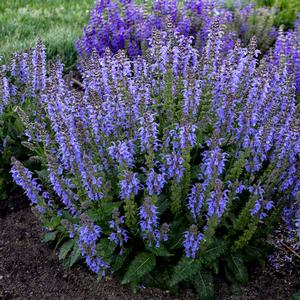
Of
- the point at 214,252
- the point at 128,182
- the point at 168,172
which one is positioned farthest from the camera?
the point at 214,252

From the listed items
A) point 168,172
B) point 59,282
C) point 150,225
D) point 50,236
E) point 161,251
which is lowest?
point 59,282

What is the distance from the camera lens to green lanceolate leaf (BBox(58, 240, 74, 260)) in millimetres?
3325

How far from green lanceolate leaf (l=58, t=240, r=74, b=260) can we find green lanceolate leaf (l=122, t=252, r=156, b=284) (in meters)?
0.52

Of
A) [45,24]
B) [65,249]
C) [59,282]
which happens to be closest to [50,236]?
[65,249]

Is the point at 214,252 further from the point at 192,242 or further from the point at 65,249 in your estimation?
the point at 65,249

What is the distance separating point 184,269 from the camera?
9.84 feet

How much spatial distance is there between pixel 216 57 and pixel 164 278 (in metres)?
1.77

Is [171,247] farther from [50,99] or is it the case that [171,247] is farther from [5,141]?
[5,141]

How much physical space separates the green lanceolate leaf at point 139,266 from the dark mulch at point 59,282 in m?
0.24

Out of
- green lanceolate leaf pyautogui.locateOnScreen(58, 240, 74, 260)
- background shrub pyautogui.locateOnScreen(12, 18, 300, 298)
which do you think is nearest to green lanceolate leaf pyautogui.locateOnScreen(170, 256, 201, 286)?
background shrub pyautogui.locateOnScreen(12, 18, 300, 298)

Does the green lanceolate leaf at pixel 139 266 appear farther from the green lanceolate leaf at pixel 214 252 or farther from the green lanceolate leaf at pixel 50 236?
the green lanceolate leaf at pixel 50 236

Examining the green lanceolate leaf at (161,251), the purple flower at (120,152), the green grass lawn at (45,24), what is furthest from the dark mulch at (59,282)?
the green grass lawn at (45,24)

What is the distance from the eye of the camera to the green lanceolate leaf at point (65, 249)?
3325 millimetres

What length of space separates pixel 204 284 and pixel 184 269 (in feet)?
0.73
